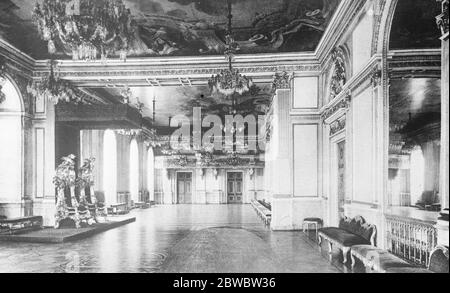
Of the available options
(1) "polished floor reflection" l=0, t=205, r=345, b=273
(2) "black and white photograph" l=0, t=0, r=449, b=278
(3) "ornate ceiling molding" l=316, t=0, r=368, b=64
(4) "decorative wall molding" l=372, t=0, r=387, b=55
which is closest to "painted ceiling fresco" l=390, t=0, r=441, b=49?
(2) "black and white photograph" l=0, t=0, r=449, b=278

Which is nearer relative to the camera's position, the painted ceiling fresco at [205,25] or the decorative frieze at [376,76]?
the decorative frieze at [376,76]

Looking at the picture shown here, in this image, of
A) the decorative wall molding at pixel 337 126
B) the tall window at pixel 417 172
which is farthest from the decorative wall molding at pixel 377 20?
the tall window at pixel 417 172

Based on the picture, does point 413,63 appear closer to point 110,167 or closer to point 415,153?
point 415,153

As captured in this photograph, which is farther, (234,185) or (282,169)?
(234,185)

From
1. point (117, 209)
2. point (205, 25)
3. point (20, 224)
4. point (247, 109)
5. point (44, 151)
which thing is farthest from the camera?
point (247, 109)

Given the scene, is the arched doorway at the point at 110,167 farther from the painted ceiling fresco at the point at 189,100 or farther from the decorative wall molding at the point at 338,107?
the decorative wall molding at the point at 338,107

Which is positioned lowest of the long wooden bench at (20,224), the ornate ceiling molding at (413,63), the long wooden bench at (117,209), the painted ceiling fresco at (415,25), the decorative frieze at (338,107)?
the long wooden bench at (117,209)

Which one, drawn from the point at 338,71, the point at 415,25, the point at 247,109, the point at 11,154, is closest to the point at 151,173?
the point at 247,109

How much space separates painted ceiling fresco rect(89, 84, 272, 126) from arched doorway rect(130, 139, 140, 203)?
3401 mm

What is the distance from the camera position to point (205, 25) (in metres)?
8.70

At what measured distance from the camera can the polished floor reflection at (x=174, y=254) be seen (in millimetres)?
6121

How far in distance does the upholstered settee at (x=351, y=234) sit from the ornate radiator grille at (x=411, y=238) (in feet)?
1.01

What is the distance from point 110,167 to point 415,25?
13.9m

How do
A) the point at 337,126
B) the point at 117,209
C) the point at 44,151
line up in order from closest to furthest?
1. the point at 337,126
2. the point at 44,151
3. the point at 117,209
